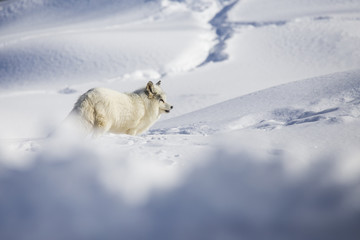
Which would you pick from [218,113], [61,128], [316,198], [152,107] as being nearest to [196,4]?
[218,113]

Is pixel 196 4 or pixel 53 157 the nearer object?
pixel 53 157

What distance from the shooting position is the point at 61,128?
3828 mm

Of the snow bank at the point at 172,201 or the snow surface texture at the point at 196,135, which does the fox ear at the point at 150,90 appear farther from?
the snow bank at the point at 172,201

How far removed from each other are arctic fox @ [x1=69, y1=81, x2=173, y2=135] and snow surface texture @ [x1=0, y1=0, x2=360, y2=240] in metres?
0.43

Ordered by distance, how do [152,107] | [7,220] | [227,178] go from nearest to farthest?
[7,220] → [227,178] → [152,107]

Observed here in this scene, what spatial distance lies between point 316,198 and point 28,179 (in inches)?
82.4

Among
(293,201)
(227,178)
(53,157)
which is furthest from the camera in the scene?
(53,157)

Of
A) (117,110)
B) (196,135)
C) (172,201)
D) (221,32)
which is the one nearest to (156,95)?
(117,110)

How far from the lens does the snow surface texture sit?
229 centimetres

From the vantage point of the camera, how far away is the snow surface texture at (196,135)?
7.53 ft

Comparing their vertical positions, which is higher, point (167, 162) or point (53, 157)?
point (53, 157)

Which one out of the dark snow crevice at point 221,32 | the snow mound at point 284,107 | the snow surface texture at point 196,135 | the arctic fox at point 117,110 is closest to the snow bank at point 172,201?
the snow surface texture at point 196,135

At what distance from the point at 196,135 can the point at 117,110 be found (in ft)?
3.38

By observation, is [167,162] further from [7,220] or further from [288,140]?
[288,140]
